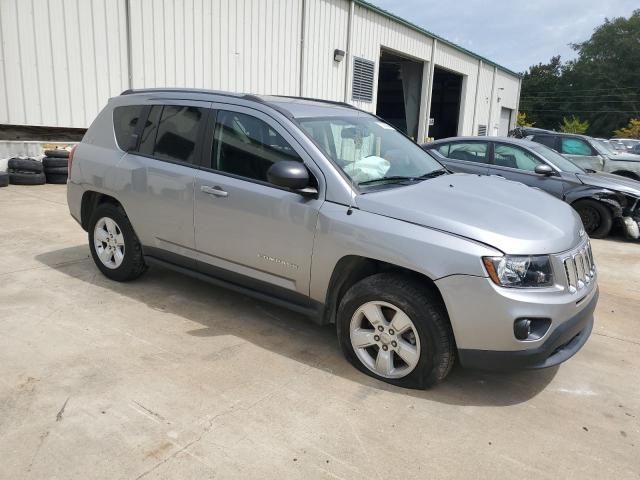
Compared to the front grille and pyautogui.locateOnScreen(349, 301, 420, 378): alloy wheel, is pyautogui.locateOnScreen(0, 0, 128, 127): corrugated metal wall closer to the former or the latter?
pyautogui.locateOnScreen(349, 301, 420, 378): alloy wheel

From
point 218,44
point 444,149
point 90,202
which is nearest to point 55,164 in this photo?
point 218,44

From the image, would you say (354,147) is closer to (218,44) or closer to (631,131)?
(218,44)

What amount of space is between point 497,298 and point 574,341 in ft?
2.70

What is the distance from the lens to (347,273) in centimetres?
343

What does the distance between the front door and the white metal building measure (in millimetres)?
7527

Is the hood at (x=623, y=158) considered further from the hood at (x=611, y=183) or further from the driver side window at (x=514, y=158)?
the driver side window at (x=514, y=158)

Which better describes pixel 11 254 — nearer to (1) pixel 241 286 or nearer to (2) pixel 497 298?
(1) pixel 241 286

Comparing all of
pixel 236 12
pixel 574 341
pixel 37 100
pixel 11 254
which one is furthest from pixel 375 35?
pixel 574 341

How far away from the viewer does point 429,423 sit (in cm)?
291

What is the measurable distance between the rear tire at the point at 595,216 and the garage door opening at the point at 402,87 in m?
12.4

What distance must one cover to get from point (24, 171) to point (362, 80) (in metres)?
A: 11.0

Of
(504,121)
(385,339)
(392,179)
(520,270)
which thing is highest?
(504,121)

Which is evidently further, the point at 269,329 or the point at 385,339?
the point at 269,329

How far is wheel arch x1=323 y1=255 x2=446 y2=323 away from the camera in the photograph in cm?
336
